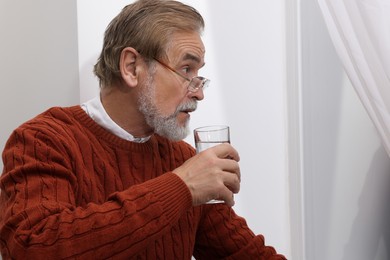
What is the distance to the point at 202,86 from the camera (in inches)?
47.6

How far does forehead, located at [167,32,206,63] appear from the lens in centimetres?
119

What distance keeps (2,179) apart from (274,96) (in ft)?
2.75

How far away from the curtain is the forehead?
1.06ft

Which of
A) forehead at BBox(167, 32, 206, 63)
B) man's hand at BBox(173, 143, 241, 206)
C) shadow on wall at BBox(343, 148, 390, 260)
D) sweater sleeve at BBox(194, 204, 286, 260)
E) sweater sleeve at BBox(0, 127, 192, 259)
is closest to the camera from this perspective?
sweater sleeve at BBox(0, 127, 192, 259)

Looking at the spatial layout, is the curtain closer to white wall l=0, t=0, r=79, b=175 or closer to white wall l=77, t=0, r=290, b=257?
white wall l=77, t=0, r=290, b=257

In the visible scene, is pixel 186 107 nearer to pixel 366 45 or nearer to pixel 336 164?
pixel 366 45

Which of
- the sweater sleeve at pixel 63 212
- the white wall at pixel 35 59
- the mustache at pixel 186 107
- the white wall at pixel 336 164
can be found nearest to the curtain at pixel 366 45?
the white wall at pixel 336 164

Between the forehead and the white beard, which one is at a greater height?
the forehead

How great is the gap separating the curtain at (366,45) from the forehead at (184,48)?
322 mm

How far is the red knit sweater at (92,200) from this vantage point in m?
0.89

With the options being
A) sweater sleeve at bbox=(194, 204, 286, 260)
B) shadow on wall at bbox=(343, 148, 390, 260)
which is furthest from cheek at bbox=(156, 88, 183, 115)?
shadow on wall at bbox=(343, 148, 390, 260)

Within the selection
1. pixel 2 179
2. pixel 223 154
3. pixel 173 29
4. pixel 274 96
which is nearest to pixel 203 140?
pixel 223 154

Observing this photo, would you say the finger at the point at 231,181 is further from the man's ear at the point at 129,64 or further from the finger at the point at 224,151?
the man's ear at the point at 129,64

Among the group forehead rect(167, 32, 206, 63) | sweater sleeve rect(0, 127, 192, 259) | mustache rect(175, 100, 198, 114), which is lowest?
sweater sleeve rect(0, 127, 192, 259)
